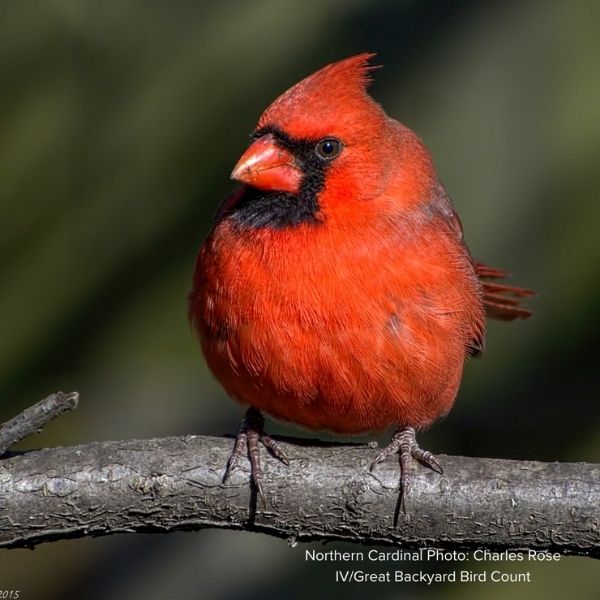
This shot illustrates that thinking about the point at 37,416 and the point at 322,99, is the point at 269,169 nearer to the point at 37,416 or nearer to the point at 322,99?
the point at 322,99

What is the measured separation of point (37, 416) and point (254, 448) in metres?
0.63

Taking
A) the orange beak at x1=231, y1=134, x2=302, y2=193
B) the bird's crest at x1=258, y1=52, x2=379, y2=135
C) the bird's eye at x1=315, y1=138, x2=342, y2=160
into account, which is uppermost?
the bird's crest at x1=258, y1=52, x2=379, y2=135

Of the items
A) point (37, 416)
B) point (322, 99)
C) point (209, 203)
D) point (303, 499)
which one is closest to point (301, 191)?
point (322, 99)

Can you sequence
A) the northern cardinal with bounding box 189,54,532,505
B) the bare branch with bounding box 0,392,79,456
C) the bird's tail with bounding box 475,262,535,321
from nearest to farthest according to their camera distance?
1. the bare branch with bounding box 0,392,79,456
2. the northern cardinal with bounding box 189,54,532,505
3. the bird's tail with bounding box 475,262,535,321

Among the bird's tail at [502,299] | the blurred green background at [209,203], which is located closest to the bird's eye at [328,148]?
the bird's tail at [502,299]

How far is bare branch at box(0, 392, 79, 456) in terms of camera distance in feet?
9.09

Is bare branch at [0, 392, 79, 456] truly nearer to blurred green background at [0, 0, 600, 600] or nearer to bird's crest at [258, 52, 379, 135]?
bird's crest at [258, 52, 379, 135]

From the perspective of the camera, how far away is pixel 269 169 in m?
3.15

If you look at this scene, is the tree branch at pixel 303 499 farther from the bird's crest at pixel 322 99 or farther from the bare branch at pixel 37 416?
the bird's crest at pixel 322 99

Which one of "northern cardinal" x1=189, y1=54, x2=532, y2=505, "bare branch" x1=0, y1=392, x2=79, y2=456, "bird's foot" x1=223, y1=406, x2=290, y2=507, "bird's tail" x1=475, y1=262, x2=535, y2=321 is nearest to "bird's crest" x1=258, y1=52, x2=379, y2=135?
"northern cardinal" x1=189, y1=54, x2=532, y2=505

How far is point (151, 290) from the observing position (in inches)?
209

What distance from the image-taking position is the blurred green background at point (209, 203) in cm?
499

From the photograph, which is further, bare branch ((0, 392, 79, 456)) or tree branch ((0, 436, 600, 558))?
tree branch ((0, 436, 600, 558))

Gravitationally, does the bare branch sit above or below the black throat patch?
below
